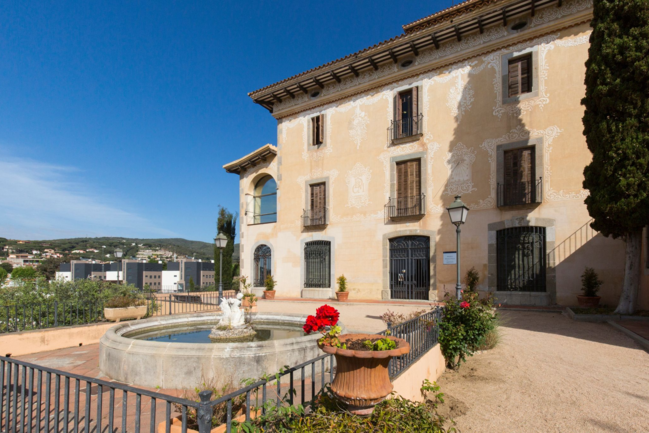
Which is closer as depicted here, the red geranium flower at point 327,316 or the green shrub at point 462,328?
the red geranium flower at point 327,316

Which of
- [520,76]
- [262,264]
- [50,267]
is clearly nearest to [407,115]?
[520,76]

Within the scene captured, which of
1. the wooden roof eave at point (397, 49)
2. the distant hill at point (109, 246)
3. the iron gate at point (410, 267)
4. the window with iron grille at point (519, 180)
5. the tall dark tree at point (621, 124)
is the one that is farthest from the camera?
the distant hill at point (109, 246)

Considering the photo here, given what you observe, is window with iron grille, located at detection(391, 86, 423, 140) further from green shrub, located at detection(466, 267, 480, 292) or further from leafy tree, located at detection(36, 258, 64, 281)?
leafy tree, located at detection(36, 258, 64, 281)

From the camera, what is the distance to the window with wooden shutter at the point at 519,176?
13383 mm

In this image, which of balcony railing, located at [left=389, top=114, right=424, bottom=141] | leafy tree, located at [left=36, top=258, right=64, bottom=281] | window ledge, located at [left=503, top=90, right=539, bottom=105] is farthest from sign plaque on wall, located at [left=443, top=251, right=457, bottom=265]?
leafy tree, located at [left=36, top=258, right=64, bottom=281]

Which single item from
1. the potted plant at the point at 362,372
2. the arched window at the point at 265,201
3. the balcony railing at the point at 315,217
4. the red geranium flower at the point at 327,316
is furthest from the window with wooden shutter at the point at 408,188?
the potted plant at the point at 362,372

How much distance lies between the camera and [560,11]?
43.2 feet

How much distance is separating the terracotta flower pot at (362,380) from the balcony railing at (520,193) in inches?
483

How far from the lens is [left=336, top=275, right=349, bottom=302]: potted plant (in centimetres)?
1662

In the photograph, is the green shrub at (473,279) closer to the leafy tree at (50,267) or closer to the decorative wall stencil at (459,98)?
the decorative wall stencil at (459,98)

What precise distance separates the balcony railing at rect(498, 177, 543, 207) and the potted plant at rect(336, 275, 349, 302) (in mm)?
7444

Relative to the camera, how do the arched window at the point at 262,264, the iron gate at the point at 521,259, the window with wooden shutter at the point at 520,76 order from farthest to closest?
the arched window at the point at 262,264 → the window with wooden shutter at the point at 520,76 → the iron gate at the point at 521,259

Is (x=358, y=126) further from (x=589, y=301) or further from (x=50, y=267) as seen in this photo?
(x=50, y=267)

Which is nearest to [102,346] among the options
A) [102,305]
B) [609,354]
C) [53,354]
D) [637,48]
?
[53,354]
